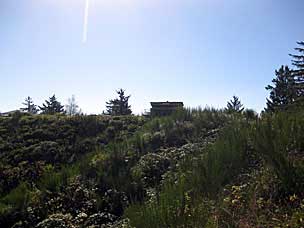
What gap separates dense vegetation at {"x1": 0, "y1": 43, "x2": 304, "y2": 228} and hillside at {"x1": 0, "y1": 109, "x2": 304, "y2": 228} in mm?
20

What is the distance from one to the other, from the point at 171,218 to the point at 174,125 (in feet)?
26.5

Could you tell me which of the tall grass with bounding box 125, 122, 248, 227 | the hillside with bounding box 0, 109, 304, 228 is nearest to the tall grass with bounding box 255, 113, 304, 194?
the hillside with bounding box 0, 109, 304, 228

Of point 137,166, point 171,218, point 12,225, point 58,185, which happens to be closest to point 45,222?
point 12,225

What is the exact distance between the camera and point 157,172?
969cm

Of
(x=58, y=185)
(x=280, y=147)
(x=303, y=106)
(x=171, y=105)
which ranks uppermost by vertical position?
(x=171, y=105)

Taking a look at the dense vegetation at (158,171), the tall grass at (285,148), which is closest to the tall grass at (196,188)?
the dense vegetation at (158,171)

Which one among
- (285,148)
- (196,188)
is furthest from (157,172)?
(285,148)

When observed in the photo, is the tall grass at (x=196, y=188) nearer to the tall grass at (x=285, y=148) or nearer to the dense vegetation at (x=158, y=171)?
the dense vegetation at (x=158, y=171)

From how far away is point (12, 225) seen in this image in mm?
8727

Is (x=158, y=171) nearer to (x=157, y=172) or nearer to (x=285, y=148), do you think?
(x=157, y=172)

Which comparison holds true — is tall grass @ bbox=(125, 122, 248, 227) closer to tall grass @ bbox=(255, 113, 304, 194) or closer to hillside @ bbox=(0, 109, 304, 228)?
hillside @ bbox=(0, 109, 304, 228)

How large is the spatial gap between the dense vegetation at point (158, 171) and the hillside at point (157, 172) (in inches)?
0.8

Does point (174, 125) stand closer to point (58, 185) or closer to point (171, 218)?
point (58, 185)

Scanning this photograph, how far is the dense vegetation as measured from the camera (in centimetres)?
538
